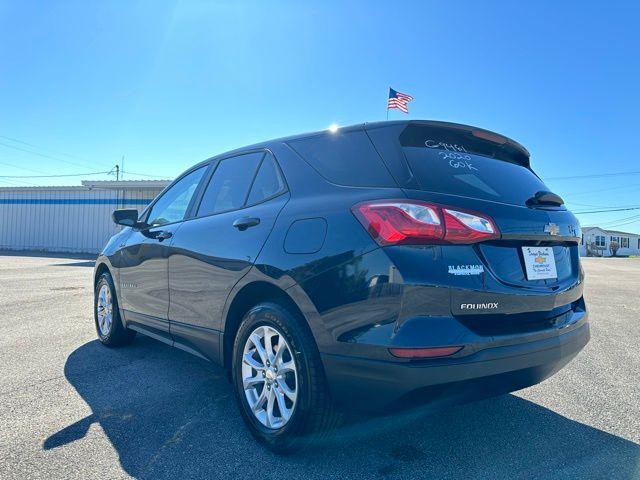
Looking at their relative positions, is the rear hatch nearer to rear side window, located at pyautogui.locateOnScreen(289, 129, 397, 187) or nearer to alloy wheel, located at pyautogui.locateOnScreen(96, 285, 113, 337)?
rear side window, located at pyautogui.locateOnScreen(289, 129, 397, 187)

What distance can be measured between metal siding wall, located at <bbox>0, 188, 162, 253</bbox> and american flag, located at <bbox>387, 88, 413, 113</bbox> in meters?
13.9

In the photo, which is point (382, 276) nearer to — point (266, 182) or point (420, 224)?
point (420, 224)

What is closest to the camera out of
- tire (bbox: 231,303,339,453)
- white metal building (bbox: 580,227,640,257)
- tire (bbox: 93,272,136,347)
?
tire (bbox: 231,303,339,453)

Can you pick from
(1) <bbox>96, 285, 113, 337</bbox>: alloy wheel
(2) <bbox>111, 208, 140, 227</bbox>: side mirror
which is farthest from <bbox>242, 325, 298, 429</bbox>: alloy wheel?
(1) <bbox>96, 285, 113, 337</bbox>: alloy wheel

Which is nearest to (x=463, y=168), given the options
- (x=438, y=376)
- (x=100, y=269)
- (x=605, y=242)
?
(x=438, y=376)

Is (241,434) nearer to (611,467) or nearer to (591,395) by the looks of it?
(611,467)

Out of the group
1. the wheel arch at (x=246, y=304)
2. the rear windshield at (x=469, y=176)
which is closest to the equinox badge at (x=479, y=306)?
the rear windshield at (x=469, y=176)

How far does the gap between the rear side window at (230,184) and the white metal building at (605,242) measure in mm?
68884

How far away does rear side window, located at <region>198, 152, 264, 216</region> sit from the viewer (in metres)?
3.18

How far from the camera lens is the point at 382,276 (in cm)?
203

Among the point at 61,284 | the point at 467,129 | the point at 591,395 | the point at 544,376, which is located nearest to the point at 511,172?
the point at 467,129

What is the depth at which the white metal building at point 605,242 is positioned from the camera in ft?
213

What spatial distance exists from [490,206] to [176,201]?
2782mm

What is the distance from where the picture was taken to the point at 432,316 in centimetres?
198
